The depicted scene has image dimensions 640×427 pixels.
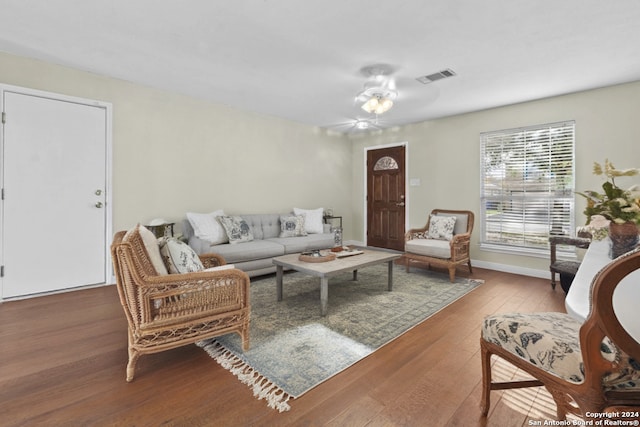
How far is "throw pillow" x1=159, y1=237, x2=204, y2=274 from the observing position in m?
2.01

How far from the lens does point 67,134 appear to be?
11.1ft

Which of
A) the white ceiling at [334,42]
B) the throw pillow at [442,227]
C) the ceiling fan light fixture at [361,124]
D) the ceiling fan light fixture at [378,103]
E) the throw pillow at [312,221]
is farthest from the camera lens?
the ceiling fan light fixture at [361,124]

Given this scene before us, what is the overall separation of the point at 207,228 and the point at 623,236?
154 inches

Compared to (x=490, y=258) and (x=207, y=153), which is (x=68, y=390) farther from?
(x=490, y=258)

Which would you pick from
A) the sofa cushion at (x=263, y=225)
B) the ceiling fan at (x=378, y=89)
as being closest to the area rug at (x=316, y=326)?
the sofa cushion at (x=263, y=225)

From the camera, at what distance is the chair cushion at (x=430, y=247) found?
3.99 meters

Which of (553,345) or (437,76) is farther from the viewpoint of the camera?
(437,76)

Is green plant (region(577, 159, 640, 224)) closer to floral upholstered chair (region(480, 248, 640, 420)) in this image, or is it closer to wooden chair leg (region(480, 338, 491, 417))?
floral upholstered chair (region(480, 248, 640, 420))

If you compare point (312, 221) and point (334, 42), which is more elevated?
point (334, 42)

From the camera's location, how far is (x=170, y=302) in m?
1.85

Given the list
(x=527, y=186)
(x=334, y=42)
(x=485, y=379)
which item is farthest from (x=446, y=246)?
(x=334, y=42)

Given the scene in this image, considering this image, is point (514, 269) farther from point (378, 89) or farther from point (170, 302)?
point (170, 302)

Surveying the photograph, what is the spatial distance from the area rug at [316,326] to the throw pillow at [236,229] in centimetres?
60

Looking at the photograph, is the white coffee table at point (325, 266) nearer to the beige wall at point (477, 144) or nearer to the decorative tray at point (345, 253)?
the decorative tray at point (345, 253)
